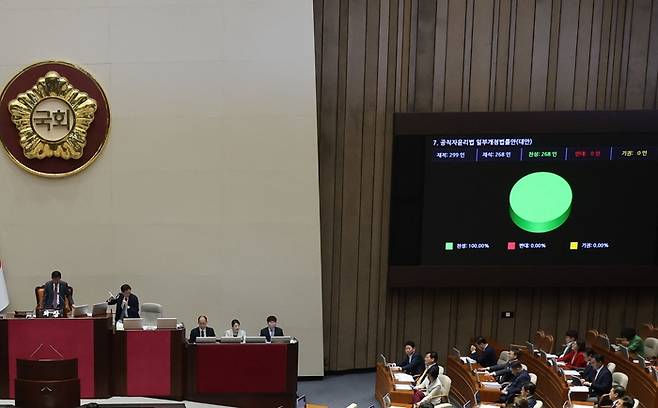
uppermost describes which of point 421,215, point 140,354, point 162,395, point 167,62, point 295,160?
point 167,62

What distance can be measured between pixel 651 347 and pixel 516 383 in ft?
8.96

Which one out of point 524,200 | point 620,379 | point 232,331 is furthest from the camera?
point 524,200

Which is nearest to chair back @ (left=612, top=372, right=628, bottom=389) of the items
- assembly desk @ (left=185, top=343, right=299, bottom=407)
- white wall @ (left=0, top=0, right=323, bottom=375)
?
assembly desk @ (left=185, top=343, right=299, bottom=407)

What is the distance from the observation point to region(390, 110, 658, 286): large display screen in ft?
29.4

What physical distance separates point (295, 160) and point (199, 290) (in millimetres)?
2259

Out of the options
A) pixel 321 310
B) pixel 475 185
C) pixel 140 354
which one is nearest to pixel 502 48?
pixel 475 185

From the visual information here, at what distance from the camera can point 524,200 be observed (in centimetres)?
906

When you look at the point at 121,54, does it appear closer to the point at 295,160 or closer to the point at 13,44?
the point at 13,44

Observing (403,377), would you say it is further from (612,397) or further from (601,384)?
(612,397)

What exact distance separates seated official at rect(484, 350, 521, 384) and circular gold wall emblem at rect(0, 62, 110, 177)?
592 cm

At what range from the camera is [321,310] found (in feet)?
29.8

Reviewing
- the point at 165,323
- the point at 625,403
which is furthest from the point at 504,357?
the point at 165,323

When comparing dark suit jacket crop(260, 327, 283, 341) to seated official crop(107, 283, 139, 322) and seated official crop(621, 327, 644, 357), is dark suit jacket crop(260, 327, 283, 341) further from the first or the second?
seated official crop(621, 327, 644, 357)

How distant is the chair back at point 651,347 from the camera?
8.53 metres
